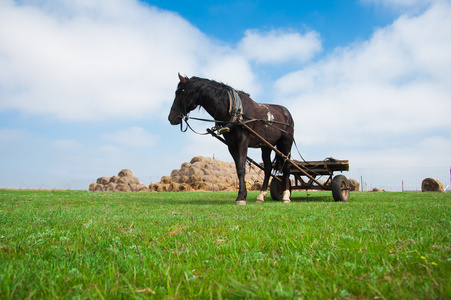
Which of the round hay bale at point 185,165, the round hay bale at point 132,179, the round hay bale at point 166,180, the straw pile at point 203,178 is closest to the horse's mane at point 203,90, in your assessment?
the straw pile at point 203,178

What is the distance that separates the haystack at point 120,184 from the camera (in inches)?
1634

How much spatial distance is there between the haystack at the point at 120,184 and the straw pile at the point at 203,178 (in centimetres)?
380

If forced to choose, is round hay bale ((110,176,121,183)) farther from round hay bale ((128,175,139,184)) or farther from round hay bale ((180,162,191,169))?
round hay bale ((180,162,191,169))

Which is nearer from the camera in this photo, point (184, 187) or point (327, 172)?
point (327, 172)

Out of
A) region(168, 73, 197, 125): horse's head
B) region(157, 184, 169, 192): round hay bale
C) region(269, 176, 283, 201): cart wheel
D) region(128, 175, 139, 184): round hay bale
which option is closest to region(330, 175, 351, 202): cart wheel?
region(269, 176, 283, 201): cart wheel

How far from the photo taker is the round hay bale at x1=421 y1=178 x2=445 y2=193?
2955 centimetres

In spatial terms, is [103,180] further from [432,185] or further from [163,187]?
[432,185]

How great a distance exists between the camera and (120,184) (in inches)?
1668

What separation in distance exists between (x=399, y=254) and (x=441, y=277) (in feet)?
2.33

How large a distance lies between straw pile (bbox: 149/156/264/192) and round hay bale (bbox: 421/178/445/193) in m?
17.9

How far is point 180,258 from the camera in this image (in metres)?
3.01

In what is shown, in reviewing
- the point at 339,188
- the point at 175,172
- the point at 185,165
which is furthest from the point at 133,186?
the point at 339,188

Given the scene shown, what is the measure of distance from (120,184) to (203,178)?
44.6 feet

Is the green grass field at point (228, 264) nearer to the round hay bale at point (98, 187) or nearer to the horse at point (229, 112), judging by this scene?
the horse at point (229, 112)
